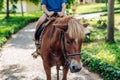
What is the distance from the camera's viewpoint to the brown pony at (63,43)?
19.8 ft

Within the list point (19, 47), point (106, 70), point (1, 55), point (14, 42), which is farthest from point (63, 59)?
point (14, 42)

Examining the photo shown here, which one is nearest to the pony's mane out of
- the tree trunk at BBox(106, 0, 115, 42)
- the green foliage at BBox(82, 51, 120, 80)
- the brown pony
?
the brown pony

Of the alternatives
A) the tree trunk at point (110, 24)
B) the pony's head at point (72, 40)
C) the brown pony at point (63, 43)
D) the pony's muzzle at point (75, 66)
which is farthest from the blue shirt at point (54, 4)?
the tree trunk at point (110, 24)

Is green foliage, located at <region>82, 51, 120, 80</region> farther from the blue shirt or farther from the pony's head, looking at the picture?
the pony's head

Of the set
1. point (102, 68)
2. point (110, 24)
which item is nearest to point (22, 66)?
point (102, 68)

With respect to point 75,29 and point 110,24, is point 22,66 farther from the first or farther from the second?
point 75,29

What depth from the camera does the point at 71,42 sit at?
241 inches

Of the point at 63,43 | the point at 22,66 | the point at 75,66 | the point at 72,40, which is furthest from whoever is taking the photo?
the point at 22,66

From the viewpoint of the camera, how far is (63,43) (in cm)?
642

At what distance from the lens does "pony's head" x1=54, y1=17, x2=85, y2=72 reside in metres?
6.02

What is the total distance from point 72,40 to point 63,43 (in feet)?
1.30

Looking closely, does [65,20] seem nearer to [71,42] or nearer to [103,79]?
[71,42]

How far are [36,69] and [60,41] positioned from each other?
4.46 m

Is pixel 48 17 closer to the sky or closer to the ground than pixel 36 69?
closer to the sky
